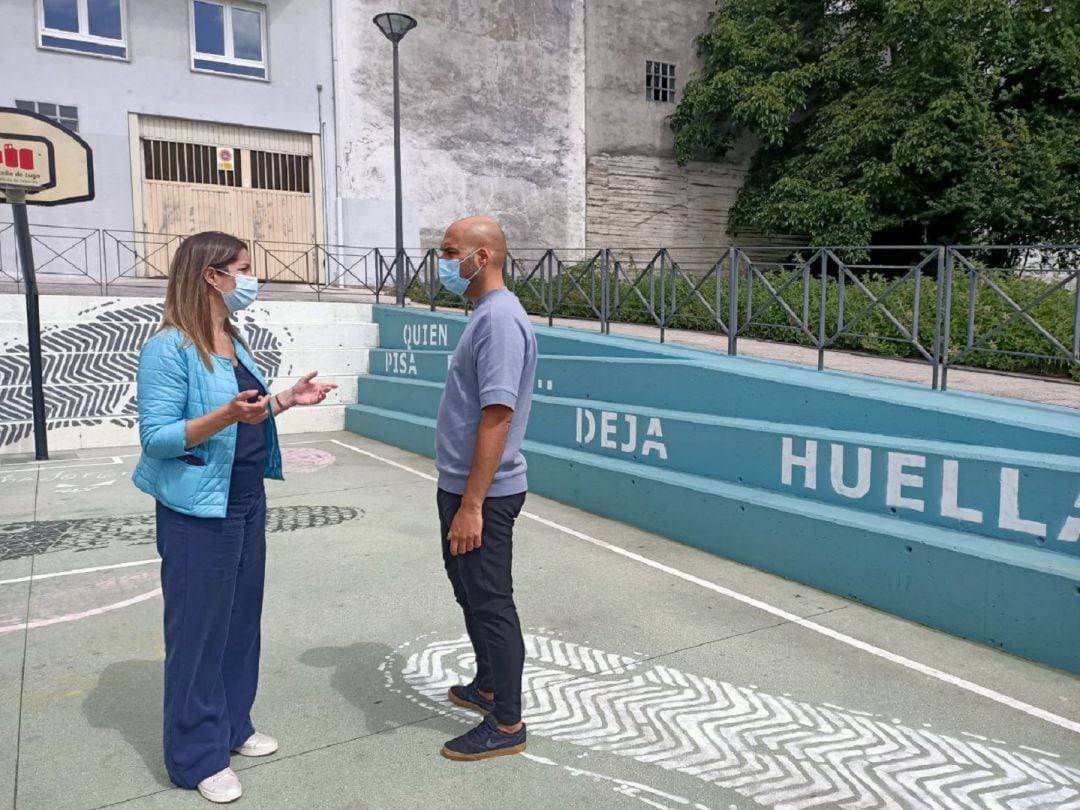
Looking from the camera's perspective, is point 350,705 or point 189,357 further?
point 350,705

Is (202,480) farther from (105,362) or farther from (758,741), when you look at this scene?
(105,362)

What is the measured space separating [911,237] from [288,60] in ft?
47.0

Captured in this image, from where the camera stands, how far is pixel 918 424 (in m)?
5.10

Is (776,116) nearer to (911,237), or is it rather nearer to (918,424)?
(911,237)

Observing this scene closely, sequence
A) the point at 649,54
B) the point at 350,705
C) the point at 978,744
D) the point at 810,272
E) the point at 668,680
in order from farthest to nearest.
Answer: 1. the point at 649,54
2. the point at 810,272
3. the point at 668,680
4. the point at 350,705
5. the point at 978,744

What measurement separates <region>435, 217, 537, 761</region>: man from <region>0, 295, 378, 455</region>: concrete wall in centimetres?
887

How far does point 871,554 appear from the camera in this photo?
470cm

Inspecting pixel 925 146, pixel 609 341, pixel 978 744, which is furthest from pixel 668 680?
pixel 925 146

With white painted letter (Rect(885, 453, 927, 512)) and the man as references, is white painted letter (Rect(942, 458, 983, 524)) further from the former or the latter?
the man

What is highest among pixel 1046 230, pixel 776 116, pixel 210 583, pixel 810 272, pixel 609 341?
pixel 776 116

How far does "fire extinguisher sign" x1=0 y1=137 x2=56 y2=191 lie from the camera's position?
910 centimetres

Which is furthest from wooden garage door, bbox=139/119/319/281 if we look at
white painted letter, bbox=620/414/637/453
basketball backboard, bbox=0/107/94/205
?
white painted letter, bbox=620/414/637/453

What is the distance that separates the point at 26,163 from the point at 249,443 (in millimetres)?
8407

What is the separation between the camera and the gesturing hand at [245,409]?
2510 millimetres
